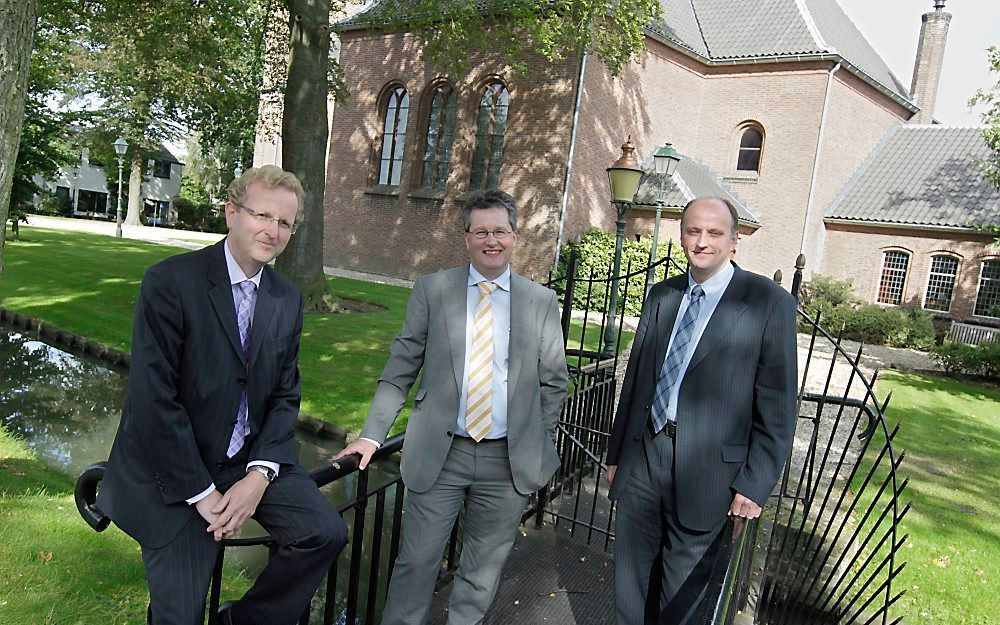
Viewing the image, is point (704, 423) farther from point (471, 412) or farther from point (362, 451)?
point (362, 451)

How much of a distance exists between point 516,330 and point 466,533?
2.96ft

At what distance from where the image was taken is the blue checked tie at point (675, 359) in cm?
261

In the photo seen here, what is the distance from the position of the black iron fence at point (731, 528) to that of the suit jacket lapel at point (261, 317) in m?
0.50

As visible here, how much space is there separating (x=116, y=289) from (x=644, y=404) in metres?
14.0

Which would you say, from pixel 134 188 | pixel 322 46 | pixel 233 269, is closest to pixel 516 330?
pixel 233 269

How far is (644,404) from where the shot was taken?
8.80ft

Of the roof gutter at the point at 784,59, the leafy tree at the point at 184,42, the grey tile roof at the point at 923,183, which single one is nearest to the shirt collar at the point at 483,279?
the leafy tree at the point at 184,42

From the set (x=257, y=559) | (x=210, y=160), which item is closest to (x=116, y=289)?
(x=257, y=559)

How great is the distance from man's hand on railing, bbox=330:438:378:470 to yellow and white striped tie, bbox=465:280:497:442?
40 cm

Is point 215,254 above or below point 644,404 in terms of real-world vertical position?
above

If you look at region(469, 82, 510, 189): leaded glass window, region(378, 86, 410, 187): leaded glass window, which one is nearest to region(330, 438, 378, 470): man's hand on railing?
region(469, 82, 510, 189): leaded glass window

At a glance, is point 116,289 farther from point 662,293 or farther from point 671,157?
point 662,293

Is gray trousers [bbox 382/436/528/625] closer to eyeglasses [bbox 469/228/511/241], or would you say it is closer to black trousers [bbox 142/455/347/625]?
black trousers [bbox 142/455/347/625]

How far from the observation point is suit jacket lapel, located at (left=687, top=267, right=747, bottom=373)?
250cm
